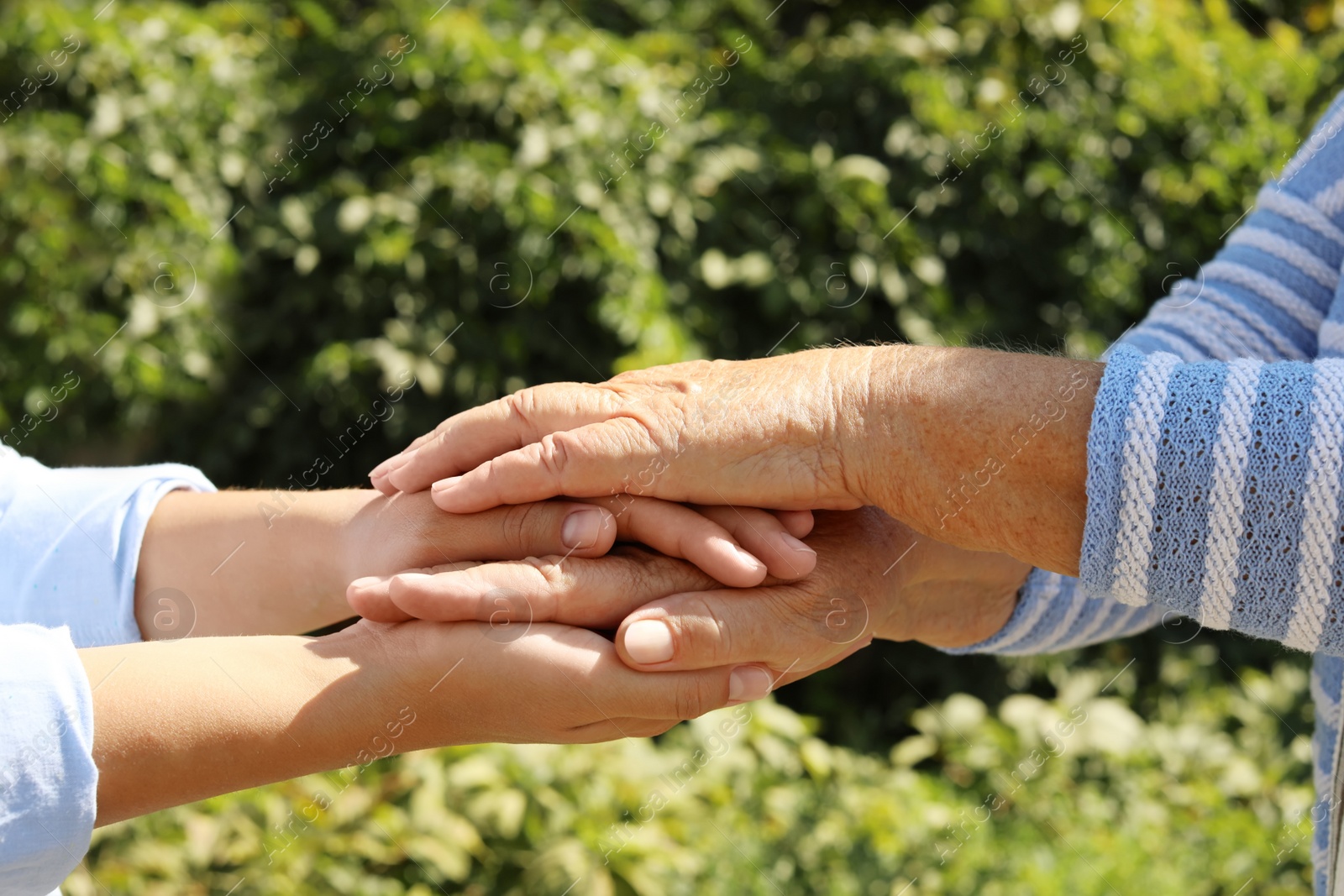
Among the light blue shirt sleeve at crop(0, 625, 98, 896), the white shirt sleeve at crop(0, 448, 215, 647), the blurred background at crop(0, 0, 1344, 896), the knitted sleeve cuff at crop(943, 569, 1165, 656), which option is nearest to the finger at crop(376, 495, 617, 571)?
the white shirt sleeve at crop(0, 448, 215, 647)

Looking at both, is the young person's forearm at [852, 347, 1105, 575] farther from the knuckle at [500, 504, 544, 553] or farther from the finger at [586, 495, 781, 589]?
the knuckle at [500, 504, 544, 553]

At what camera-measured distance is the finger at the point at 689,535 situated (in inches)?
70.9

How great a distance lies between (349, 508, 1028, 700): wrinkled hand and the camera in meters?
1.73

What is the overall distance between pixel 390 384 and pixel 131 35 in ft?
5.72

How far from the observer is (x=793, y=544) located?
5.93ft

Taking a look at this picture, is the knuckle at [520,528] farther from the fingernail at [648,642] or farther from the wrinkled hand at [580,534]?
the fingernail at [648,642]

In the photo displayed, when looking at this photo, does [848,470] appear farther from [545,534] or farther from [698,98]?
[698,98]

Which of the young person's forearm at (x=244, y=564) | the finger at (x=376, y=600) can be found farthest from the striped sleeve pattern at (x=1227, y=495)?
the young person's forearm at (x=244, y=564)

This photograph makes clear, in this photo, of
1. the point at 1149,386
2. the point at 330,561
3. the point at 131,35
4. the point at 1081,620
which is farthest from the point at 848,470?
the point at 131,35

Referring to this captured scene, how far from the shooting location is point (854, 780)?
3625 millimetres

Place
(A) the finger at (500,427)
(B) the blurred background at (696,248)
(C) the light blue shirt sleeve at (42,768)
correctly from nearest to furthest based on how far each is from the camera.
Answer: (C) the light blue shirt sleeve at (42,768) < (A) the finger at (500,427) < (B) the blurred background at (696,248)

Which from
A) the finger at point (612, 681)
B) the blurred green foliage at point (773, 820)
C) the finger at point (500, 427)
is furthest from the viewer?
the blurred green foliage at point (773, 820)

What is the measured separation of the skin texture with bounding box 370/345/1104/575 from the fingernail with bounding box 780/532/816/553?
0.06 meters

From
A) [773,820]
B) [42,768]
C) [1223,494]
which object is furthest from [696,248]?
[42,768]
